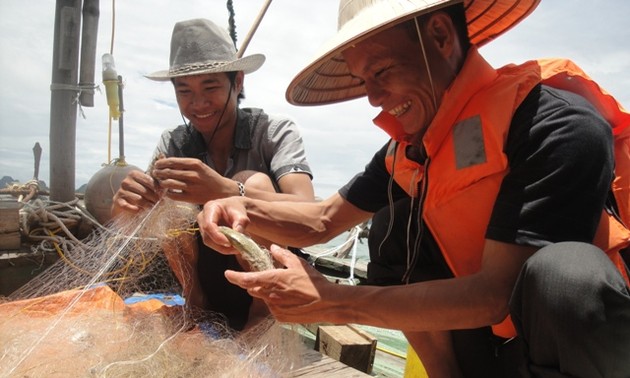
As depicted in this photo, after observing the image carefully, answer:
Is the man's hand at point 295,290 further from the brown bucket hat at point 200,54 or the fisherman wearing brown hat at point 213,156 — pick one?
the brown bucket hat at point 200,54

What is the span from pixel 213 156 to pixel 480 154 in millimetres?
2396

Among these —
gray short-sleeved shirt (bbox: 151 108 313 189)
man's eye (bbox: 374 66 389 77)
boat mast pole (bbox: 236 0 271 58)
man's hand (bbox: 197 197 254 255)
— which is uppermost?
boat mast pole (bbox: 236 0 271 58)

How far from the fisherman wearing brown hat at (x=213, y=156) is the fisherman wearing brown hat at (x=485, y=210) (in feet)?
1.91

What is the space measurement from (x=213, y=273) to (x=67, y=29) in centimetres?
418

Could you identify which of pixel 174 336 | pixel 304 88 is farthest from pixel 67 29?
pixel 174 336

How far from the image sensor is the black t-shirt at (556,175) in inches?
57.0

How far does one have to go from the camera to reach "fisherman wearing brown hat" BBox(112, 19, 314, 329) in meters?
2.70

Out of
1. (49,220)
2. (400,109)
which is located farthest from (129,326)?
(49,220)

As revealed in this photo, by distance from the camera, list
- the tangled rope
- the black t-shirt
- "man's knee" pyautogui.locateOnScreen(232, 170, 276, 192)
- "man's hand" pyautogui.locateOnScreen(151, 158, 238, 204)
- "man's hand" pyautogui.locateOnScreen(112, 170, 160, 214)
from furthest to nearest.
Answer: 1. the tangled rope
2. "man's knee" pyautogui.locateOnScreen(232, 170, 276, 192)
3. "man's hand" pyautogui.locateOnScreen(112, 170, 160, 214)
4. "man's hand" pyautogui.locateOnScreen(151, 158, 238, 204)
5. the black t-shirt

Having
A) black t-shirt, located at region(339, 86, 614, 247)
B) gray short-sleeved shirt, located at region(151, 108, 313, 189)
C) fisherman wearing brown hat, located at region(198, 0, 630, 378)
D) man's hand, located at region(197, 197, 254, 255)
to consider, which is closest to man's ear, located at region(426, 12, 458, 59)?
fisherman wearing brown hat, located at region(198, 0, 630, 378)

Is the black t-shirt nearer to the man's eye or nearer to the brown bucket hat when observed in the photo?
the man's eye

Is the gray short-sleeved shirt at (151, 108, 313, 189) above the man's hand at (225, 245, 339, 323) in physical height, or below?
above

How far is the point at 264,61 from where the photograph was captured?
138 inches

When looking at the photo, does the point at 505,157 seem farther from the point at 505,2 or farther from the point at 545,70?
the point at 505,2
